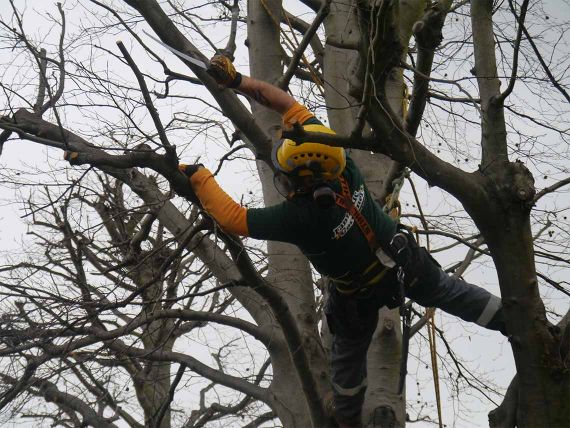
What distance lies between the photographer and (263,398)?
15.9 ft

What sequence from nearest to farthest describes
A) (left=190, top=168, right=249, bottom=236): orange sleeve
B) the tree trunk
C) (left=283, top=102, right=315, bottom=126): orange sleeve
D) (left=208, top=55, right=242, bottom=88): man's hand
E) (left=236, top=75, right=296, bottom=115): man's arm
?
(left=190, top=168, right=249, bottom=236): orange sleeve < (left=208, top=55, right=242, bottom=88): man's hand < (left=283, top=102, right=315, bottom=126): orange sleeve < (left=236, top=75, right=296, bottom=115): man's arm < the tree trunk

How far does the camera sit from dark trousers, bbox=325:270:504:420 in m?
3.93

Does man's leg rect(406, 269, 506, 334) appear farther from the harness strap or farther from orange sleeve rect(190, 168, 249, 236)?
orange sleeve rect(190, 168, 249, 236)

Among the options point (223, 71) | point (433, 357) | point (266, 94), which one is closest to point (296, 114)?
point (266, 94)

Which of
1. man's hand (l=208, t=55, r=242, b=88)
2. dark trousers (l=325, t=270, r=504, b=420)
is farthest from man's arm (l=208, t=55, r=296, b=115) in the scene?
dark trousers (l=325, t=270, r=504, b=420)

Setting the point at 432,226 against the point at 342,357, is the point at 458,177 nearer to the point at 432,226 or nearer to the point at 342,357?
the point at 342,357

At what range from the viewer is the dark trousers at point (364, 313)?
12.9ft

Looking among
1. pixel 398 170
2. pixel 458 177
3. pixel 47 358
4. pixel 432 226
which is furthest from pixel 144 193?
pixel 432 226

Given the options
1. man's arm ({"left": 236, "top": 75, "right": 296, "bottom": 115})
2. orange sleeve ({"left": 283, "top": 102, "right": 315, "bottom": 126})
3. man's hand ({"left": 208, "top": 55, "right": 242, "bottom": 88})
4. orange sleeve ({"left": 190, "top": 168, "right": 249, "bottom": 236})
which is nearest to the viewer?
orange sleeve ({"left": 190, "top": 168, "right": 249, "bottom": 236})

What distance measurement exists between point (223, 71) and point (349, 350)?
67.5 inches

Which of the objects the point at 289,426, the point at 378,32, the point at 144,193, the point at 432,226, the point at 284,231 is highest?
the point at 432,226

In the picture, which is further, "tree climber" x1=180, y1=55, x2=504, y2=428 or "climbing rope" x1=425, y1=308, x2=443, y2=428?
"climbing rope" x1=425, y1=308, x2=443, y2=428

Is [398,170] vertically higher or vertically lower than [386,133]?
higher

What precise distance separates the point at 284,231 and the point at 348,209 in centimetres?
35
